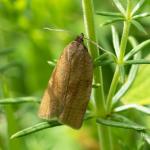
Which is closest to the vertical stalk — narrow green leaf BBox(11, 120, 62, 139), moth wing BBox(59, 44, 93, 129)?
narrow green leaf BBox(11, 120, 62, 139)

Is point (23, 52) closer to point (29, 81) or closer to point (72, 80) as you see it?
point (29, 81)

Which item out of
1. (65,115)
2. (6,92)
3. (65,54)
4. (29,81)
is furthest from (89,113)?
(29,81)

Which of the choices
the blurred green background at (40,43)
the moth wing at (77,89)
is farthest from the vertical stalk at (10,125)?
the blurred green background at (40,43)

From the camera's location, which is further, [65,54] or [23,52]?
[23,52]

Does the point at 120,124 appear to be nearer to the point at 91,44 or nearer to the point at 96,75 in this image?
the point at 96,75

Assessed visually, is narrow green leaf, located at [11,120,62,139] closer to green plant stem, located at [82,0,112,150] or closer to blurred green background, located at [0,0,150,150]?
green plant stem, located at [82,0,112,150]

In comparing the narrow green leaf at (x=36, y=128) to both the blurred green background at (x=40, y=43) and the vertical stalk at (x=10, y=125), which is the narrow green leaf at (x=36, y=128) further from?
the blurred green background at (x=40, y=43)
